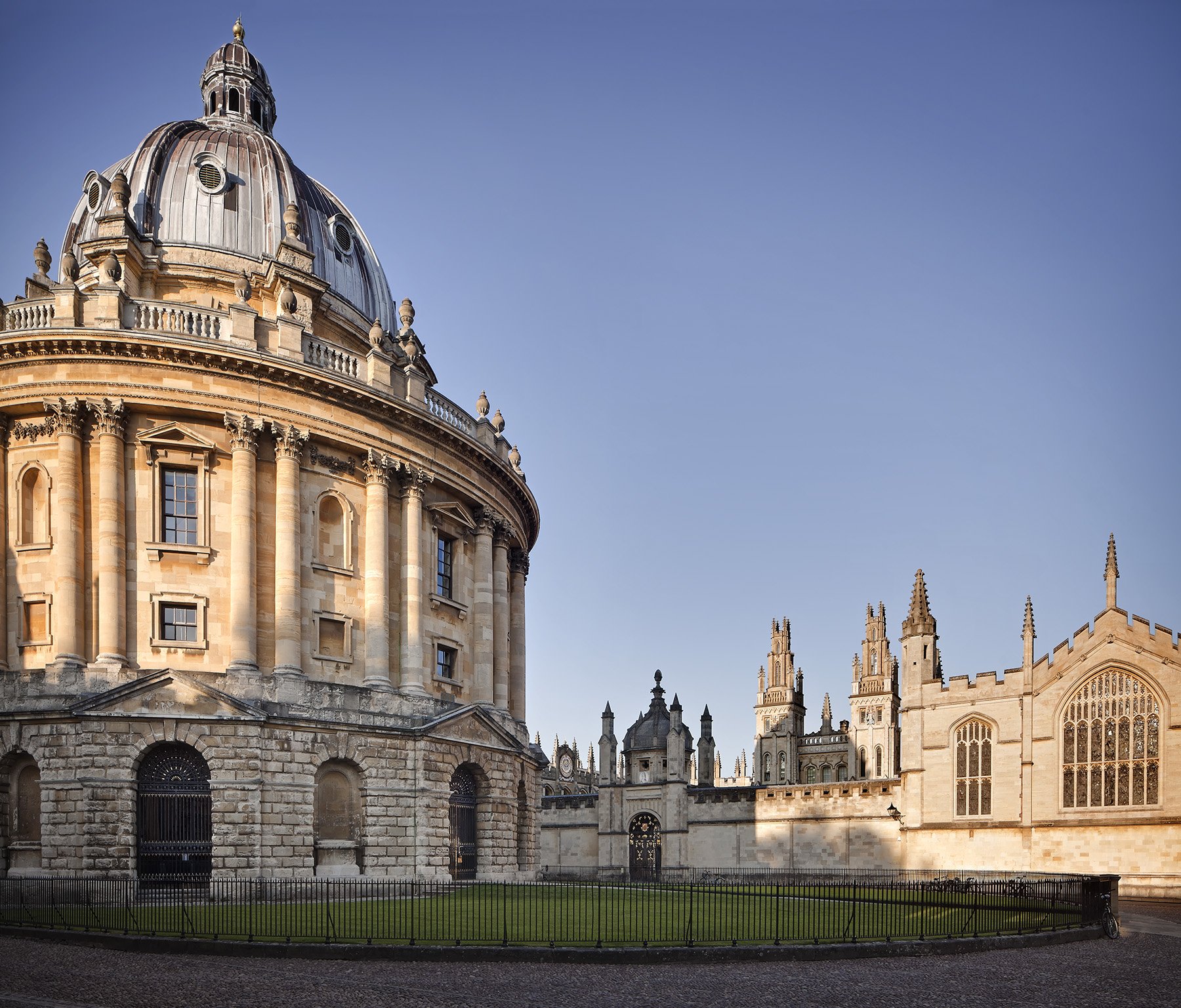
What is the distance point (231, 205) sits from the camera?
142 ft

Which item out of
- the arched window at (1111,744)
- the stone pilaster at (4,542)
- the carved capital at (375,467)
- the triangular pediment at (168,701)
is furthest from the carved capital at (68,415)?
the arched window at (1111,744)

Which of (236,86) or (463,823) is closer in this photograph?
(463,823)

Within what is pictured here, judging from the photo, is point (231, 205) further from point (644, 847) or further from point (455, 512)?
point (644, 847)

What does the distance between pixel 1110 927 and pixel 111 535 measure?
89.4ft

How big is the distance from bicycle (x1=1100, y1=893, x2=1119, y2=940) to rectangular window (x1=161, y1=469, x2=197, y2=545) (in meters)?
25.9

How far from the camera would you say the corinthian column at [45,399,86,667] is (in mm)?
30172

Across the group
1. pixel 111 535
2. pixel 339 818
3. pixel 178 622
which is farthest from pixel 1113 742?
pixel 111 535

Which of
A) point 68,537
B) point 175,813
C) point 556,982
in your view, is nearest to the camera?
point 556,982

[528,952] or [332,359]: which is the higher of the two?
[332,359]

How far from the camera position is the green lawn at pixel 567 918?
1939 centimetres

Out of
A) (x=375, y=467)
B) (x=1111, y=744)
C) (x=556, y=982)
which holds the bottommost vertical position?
(x=1111, y=744)

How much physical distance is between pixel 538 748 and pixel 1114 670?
23.8 meters

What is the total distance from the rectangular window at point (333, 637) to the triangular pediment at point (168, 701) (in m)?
4.08

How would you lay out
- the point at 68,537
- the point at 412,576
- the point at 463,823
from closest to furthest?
the point at 68,537
the point at 412,576
the point at 463,823
